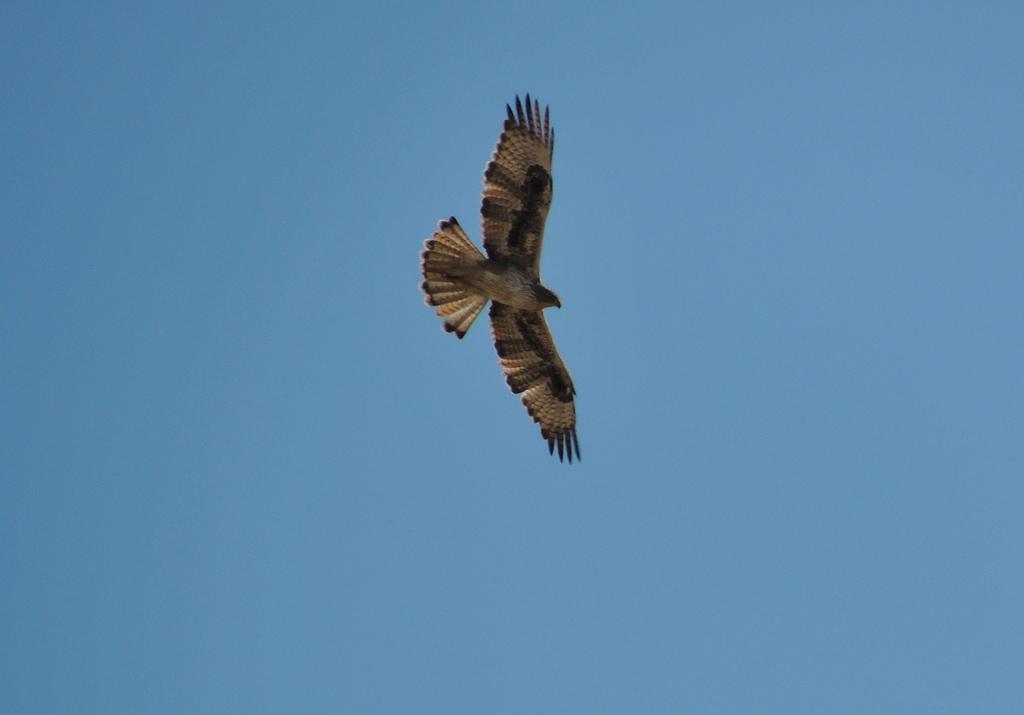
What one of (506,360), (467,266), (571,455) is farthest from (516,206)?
(571,455)

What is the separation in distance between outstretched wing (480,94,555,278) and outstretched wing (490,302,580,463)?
108 cm

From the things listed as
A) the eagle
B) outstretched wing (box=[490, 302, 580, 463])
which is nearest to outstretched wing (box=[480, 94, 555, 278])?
the eagle

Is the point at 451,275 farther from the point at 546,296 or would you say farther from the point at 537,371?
the point at 537,371

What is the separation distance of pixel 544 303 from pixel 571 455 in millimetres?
2688

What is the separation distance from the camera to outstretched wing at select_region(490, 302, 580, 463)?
55.6 feet

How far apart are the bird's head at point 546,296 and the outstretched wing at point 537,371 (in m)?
0.66

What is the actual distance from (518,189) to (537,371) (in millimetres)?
2586

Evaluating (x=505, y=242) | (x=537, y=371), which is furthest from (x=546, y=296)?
(x=537, y=371)

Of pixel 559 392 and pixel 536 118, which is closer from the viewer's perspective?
pixel 536 118

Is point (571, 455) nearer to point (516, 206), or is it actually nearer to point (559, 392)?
point (559, 392)

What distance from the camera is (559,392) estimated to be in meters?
17.8

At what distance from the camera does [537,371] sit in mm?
17562

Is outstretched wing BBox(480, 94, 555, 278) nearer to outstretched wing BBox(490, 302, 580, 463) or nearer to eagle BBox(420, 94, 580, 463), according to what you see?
eagle BBox(420, 94, 580, 463)

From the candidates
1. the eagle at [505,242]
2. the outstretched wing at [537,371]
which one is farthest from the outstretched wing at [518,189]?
the outstretched wing at [537,371]
